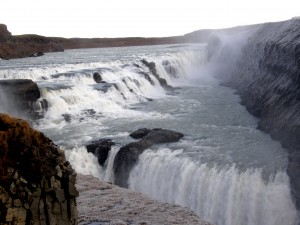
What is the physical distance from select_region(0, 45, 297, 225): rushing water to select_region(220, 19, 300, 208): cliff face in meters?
0.52

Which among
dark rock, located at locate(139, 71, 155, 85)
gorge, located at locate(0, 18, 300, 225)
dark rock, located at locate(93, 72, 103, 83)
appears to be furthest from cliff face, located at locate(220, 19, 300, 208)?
dark rock, located at locate(93, 72, 103, 83)

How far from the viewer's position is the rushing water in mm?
14422

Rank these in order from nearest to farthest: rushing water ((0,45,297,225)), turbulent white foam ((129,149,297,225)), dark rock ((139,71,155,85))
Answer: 1. turbulent white foam ((129,149,297,225))
2. rushing water ((0,45,297,225))
3. dark rock ((139,71,155,85))

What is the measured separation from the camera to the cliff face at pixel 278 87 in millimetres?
17453

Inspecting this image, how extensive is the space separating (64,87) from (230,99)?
1145 centimetres

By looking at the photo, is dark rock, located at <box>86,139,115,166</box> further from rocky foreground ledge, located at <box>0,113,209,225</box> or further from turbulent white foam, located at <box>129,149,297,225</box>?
rocky foreground ledge, located at <box>0,113,209,225</box>

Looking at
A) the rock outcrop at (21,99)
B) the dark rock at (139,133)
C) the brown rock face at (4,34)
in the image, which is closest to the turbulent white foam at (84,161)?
the dark rock at (139,133)

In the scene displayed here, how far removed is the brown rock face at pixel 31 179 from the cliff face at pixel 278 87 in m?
8.31

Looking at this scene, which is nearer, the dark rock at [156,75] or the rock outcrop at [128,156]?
the rock outcrop at [128,156]

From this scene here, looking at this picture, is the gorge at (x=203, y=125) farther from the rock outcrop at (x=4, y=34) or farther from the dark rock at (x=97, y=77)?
the rock outcrop at (x=4, y=34)

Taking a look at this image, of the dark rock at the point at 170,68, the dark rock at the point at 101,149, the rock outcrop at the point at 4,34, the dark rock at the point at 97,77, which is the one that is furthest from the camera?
the rock outcrop at the point at 4,34

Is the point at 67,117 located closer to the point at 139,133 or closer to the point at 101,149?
the point at 139,133

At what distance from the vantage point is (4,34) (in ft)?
239

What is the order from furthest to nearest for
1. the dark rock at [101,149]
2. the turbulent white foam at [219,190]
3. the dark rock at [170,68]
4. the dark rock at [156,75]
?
the dark rock at [170,68]
the dark rock at [156,75]
the dark rock at [101,149]
the turbulent white foam at [219,190]
